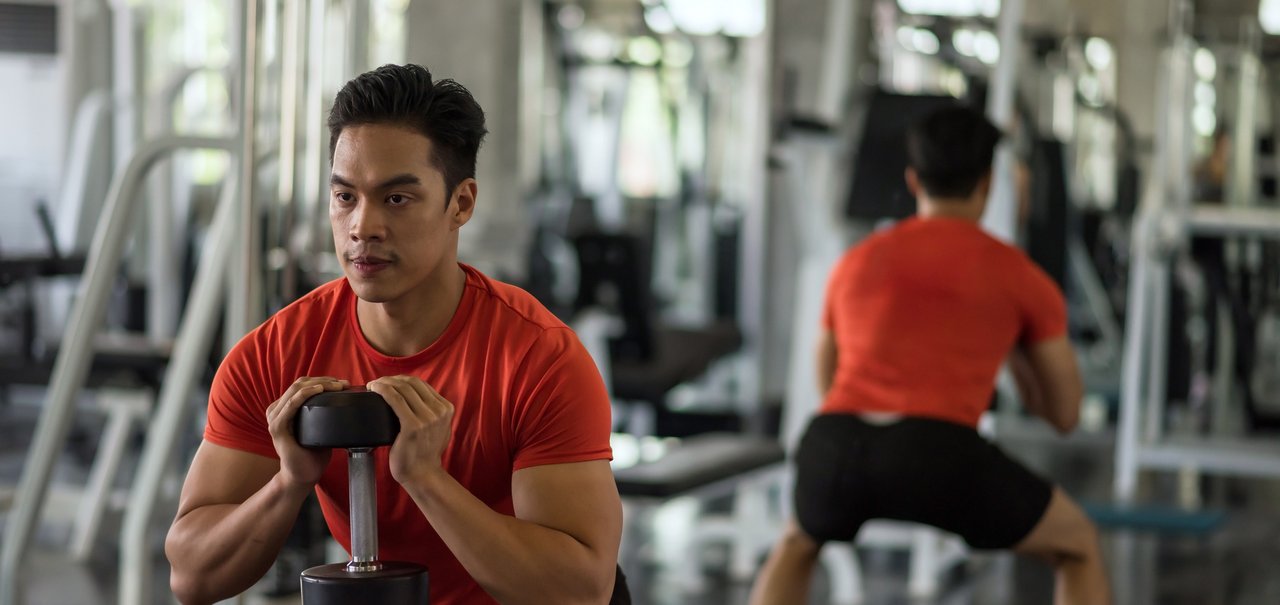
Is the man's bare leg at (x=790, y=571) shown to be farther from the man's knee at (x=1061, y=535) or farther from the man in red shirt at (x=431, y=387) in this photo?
the man in red shirt at (x=431, y=387)

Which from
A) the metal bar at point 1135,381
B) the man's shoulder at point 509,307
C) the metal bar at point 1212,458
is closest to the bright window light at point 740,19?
the metal bar at point 1135,381

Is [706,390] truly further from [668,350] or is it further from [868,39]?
[868,39]

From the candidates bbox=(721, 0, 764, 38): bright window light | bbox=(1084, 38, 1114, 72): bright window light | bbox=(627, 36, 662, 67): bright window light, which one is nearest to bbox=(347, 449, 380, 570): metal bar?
bbox=(721, 0, 764, 38): bright window light

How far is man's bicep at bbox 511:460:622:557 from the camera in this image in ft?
4.96

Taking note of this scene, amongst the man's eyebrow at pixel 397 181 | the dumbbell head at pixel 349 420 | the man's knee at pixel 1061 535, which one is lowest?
the man's knee at pixel 1061 535

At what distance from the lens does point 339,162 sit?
4.92 ft

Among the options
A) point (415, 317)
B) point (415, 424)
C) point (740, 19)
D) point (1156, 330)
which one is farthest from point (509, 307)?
point (740, 19)

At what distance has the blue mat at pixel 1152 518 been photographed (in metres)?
4.73

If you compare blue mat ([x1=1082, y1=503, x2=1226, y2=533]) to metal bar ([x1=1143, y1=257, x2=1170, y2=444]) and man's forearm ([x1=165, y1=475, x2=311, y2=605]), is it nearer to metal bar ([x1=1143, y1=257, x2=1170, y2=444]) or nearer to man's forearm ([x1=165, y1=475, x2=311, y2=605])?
metal bar ([x1=1143, y1=257, x2=1170, y2=444])

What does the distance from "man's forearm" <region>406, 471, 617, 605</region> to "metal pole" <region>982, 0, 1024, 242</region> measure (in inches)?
114

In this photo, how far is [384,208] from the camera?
148cm

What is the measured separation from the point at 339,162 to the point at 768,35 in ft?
10.2

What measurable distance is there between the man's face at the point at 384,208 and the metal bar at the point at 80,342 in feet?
3.69

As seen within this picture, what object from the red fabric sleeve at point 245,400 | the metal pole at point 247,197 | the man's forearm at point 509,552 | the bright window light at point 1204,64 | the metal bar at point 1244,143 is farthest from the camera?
the bright window light at point 1204,64
